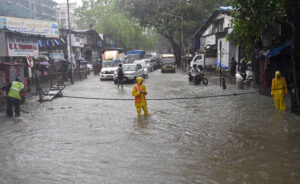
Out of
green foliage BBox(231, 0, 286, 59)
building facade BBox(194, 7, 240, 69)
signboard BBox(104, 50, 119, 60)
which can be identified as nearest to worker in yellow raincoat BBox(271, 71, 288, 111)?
green foliage BBox(231, 0, 286, 59)

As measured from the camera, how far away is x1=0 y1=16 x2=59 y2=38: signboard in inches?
1017

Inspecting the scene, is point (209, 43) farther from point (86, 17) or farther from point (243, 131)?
point (86, 17)

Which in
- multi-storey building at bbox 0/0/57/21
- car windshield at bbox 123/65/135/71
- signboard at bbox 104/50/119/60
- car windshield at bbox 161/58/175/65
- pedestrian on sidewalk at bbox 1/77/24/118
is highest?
multi-storey building at bbox 0/0/57/21

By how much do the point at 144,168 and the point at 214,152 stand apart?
1.80m

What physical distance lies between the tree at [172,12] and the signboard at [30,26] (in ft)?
55.3

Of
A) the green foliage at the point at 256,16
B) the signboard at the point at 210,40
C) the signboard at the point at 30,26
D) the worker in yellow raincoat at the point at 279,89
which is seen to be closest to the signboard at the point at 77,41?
the signboard at the point at 30,26

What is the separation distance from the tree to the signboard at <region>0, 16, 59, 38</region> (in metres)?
16.8

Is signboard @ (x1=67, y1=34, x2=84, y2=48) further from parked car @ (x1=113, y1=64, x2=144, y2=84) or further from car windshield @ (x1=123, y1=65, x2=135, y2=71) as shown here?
parked car @ (x1=113, y1=64, x2=144, y2=84)

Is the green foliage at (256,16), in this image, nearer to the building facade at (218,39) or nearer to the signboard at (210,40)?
the building facade at (218,39)

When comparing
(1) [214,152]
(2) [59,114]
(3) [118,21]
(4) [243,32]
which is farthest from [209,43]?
(3) [118,21]

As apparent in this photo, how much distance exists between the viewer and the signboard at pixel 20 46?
17369 millimetres

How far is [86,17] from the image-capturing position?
6681cm

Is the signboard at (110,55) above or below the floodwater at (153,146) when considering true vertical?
above

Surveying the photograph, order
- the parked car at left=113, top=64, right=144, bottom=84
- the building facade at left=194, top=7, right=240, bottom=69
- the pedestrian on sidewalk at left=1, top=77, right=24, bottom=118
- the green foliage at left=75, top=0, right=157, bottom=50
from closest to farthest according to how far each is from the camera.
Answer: the pedestrian on sidewalk at left=1, top=77, right=24, bottom=118, the parked car at left=113, top=64, right=144, bottom=84, the building facade at left=194, top=7, right=240, bottom=69, the green foliage at left=75, top=0, right=157, bottom=50
